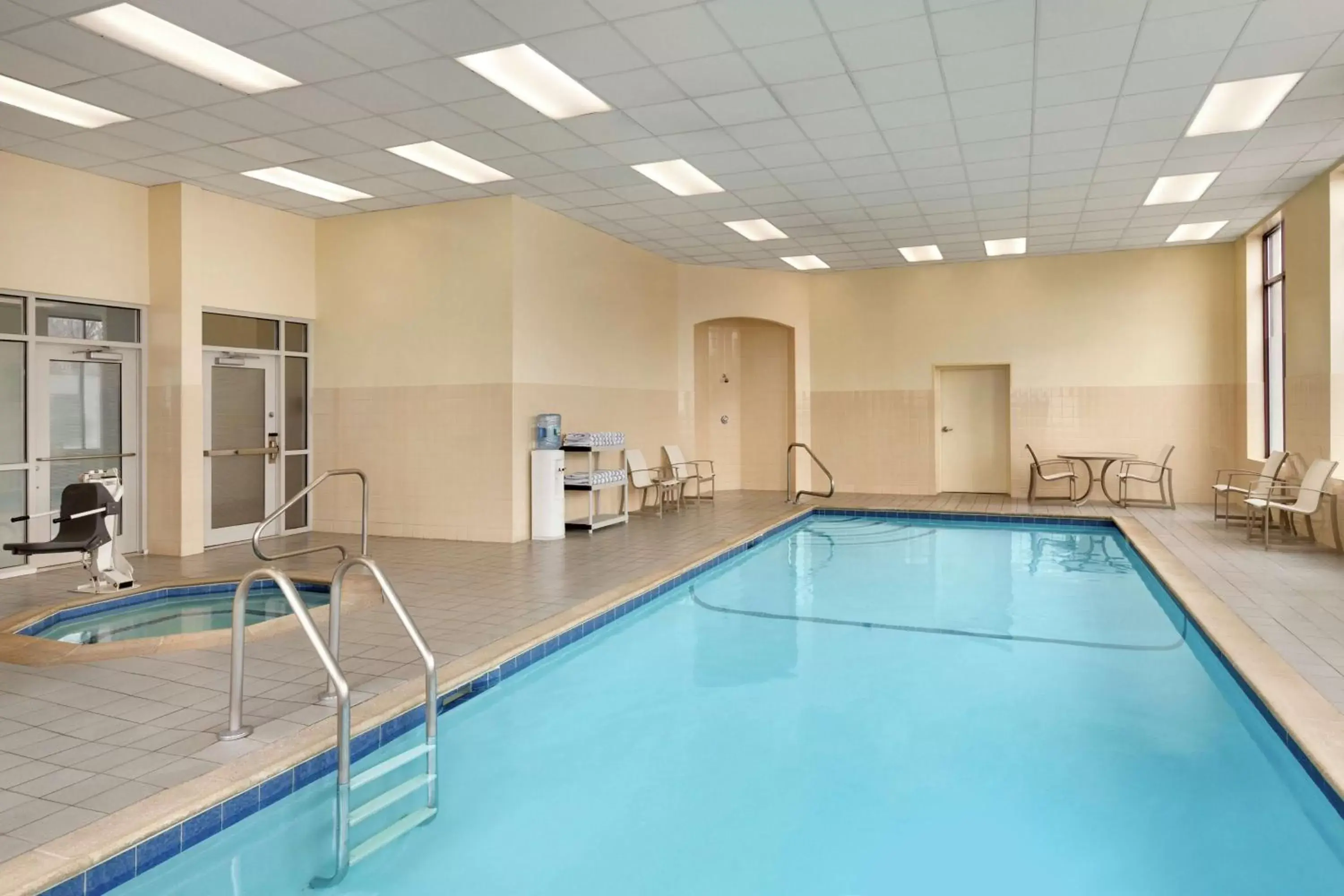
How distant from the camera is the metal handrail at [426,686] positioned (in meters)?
2.63

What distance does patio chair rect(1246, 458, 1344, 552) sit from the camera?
6.48 meters

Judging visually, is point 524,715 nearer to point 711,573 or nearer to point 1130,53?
point 711,573

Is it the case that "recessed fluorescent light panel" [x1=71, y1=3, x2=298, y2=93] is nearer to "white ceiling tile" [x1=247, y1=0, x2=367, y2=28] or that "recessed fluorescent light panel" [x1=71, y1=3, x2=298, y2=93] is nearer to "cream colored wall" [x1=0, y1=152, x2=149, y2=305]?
"white ceiling tile" [x1=247, y1=0, x2=367, y2=28]

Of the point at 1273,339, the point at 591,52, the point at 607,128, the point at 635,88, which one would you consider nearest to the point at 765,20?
the point at 591,52

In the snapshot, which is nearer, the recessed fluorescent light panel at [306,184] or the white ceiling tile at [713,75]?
the white ceiling tile at [713,75]

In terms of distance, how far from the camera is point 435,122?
560 cm

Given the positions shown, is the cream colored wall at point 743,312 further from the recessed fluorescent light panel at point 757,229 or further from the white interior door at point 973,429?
the white interior door at point 973,429

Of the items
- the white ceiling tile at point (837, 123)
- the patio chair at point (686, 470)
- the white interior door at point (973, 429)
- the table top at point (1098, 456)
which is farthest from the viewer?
the white interior door at point (973, 429)

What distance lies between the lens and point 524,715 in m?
3.63

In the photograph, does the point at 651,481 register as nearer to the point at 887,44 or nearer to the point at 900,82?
the point at 900,82

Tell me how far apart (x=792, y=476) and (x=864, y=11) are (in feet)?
25.6

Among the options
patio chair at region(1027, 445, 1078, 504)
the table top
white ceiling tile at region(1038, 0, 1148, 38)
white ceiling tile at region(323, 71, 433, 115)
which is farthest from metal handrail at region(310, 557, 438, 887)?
patio chair at region(1027, 445, 1078, 504)

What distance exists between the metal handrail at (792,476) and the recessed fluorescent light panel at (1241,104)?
5414 mm

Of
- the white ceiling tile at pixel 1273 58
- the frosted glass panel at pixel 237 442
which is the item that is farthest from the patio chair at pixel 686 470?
the white ceiling tile at pixel 1273 58
